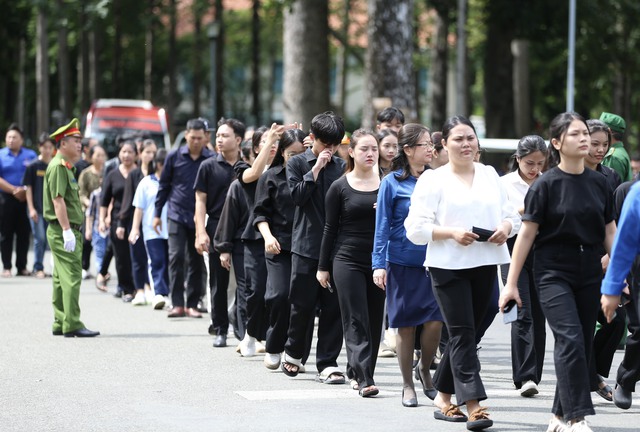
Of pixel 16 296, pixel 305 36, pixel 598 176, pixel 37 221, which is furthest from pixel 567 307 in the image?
pixel 305 36

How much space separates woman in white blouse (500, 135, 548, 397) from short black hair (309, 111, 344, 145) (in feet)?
4.13

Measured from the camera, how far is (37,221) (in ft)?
61.9

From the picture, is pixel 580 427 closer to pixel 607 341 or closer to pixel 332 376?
pixel 607 341

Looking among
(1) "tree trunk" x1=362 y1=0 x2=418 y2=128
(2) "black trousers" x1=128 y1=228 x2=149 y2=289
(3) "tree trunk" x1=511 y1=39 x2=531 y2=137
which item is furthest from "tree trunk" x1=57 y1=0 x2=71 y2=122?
(2) "black trousers" x1=128 y1=228 x2=149 y2=289

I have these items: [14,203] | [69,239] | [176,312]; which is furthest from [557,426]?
[14,203]

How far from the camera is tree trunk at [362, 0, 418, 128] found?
2241 cm

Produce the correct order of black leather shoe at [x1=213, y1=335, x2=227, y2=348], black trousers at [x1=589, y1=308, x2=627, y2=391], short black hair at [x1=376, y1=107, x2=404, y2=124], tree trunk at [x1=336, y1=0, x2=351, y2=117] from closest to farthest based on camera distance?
black trousers at [x1=589, y1=308, x2=627, y2=391], black leather shoe at [x1=213, y1=335, x2=227, y2=348], short black hair at [x1=376, y1=107, x2=404, y2=124], tree trunk at [x1=336, y1=0, x2=351, y2=117]

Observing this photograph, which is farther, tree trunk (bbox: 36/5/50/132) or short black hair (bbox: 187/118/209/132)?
tree trunk (bbox: 36/5/50/132)

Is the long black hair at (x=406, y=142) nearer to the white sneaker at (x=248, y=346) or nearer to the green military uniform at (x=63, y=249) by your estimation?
the white sneaker at (x=248, y=346)

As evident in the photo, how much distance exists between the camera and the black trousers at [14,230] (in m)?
19.2

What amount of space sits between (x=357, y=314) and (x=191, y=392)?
125 centimetres

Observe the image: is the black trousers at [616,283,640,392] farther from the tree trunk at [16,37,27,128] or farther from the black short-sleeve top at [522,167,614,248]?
the tree trunk at [16,37,27,128]

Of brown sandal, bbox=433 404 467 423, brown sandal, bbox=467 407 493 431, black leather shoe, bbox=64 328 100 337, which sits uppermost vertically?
brown sandal, bbox=467 407 493 431

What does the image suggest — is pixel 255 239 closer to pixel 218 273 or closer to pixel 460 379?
pixel 218 273
